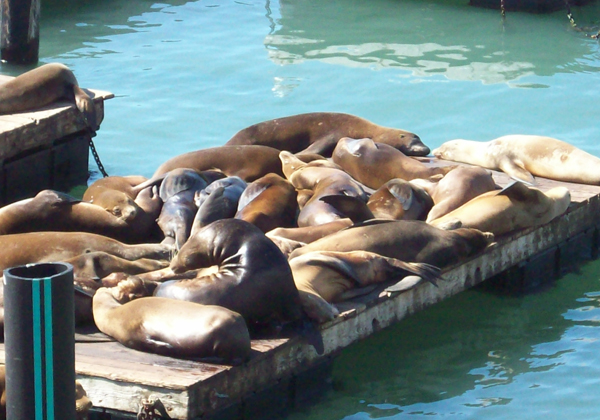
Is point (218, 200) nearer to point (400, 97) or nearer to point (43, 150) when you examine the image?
point (43, 150)

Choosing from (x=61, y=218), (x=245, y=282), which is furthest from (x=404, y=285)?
(x=61, y=218)

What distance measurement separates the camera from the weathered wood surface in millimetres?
8336

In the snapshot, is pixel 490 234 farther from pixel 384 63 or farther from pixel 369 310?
pixel 384 63

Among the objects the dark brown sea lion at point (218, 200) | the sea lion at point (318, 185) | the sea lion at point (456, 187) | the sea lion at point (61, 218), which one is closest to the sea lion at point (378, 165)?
the sea lion at point (318, 185)

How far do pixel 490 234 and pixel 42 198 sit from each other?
2.93 m

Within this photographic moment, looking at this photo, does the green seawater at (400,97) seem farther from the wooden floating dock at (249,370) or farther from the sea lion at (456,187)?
the sea lion at (456,187)

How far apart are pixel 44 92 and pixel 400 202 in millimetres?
3893

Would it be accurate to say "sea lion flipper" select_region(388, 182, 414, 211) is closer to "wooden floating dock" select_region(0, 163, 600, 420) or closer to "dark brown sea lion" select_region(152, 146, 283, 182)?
"wooden floating dock" select_region(0, 163, 600, 420)

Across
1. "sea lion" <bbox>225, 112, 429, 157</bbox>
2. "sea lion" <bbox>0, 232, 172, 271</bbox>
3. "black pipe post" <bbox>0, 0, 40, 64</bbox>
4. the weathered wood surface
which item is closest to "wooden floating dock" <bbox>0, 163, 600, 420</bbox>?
"sea lion" <bbox>0, 232, 172, 271</bbox>

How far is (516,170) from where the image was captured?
7906 millimetres

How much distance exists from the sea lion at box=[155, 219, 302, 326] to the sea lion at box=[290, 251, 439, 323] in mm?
154

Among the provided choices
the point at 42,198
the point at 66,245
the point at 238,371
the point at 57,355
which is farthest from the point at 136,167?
the point at 57,355

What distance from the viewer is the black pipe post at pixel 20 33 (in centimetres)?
1257

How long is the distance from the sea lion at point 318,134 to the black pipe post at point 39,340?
215 inches
